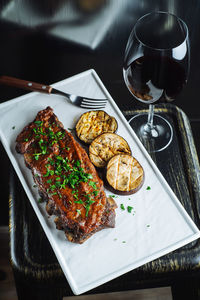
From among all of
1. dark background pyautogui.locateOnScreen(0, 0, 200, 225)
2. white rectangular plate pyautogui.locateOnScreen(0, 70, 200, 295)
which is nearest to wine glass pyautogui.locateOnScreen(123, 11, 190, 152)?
dark background pyautogui.locateOnScreen(0, 0, 200, 225)

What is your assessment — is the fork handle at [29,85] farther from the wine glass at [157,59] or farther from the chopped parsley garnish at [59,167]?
the wine glass at [157,59]

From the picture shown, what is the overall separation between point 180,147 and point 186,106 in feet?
A: 1.37

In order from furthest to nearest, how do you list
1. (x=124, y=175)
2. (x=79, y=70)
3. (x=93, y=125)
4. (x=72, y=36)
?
(x=79, y=70) → (x=72, y=36) → (x=93, y=125) → (x=124, y=175)

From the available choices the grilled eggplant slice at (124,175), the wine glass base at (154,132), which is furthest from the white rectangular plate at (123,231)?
the wine glass base at (154,132)

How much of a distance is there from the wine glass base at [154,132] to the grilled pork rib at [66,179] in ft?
1.15

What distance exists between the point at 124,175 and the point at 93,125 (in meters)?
0.24

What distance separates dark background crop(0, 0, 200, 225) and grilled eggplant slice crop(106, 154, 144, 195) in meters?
0.41

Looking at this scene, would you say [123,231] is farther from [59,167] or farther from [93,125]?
[93,125]

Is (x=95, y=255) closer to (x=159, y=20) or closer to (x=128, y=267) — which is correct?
(x=128, y=267)

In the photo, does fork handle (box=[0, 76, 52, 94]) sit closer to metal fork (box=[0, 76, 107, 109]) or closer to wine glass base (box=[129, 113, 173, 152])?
metal fork (box=[0, 76, 107, 109])

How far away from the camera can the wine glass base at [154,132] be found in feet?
5.59

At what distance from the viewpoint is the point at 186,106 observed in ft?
6.79

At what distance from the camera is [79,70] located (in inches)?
72.3

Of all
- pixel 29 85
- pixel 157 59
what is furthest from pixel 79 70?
pixel 157 59
